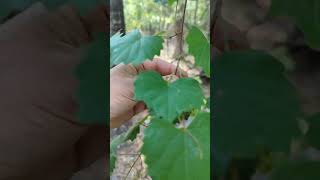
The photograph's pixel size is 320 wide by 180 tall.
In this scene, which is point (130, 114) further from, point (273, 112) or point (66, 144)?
point (273, 112)

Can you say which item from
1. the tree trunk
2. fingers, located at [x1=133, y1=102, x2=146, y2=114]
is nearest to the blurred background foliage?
the tree trunk

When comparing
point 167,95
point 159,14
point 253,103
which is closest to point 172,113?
point 167,95

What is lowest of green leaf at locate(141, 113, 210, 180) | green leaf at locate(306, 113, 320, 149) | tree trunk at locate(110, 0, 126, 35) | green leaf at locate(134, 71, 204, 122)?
green leaf at locate(141, 113, 210, 180)

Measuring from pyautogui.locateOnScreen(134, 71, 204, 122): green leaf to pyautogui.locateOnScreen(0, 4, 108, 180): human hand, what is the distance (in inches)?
3.8

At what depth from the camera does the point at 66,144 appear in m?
0.40

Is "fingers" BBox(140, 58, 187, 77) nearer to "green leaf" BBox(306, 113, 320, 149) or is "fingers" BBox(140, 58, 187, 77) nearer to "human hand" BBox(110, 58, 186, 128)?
"human hand" BBox(110, 58, 186, 128)

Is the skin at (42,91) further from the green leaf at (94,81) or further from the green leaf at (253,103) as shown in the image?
the green leaf at (253,103)

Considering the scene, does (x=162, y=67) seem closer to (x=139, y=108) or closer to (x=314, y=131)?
(x=139, y=108)

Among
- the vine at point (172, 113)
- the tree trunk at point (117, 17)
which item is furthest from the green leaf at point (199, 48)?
the tree trunk at point (117, 17)

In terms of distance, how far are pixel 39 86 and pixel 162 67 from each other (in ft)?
0.74

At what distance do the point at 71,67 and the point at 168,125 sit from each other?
14 cm

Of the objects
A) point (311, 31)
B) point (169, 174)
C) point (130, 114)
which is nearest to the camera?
point (311, 31)

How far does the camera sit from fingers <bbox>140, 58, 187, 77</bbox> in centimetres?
54

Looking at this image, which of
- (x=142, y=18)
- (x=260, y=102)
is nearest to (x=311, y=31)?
(x=260, y=102)
